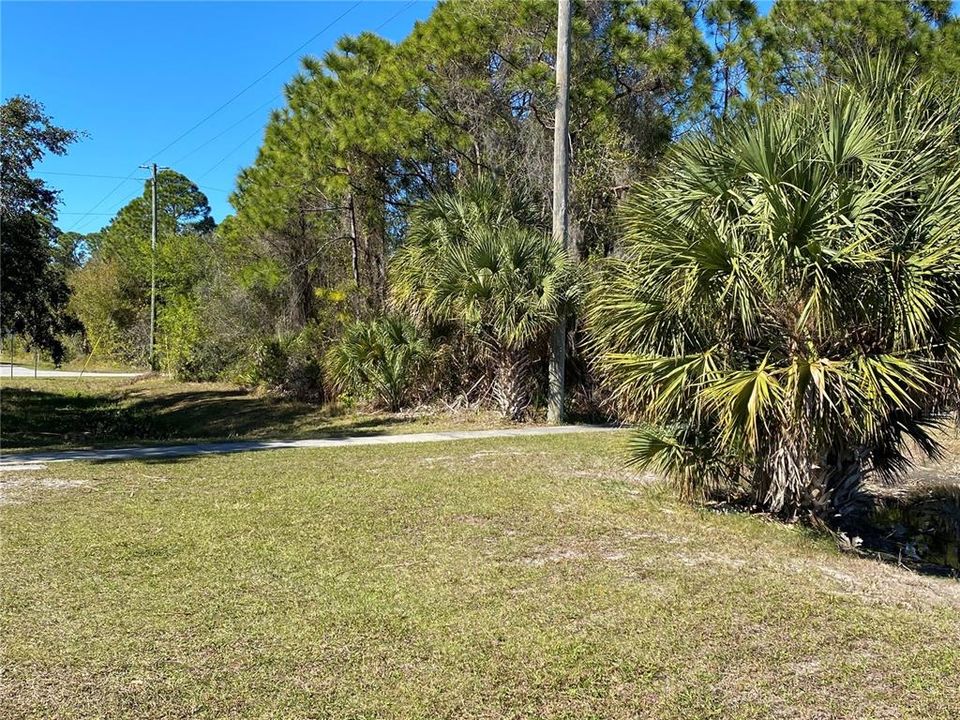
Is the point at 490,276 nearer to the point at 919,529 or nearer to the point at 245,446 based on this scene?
the point at 245,446

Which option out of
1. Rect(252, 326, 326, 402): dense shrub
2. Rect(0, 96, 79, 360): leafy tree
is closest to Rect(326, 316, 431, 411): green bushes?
Rect(252, 326, 326, 402): dense shrub

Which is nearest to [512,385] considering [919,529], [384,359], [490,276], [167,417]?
[490,276]

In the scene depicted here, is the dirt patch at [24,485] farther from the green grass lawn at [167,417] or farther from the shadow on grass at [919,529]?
the shadow on grass at [919,529]

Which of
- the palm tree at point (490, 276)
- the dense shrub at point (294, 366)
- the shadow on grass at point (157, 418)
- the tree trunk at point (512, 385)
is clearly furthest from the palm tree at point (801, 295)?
the dense shrub at point (294, 366)

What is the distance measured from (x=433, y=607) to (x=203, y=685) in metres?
1.50

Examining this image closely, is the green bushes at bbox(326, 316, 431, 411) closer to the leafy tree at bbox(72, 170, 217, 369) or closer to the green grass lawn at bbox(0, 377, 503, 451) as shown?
the green grass lawn at bbox(0, 377, 503, 451)

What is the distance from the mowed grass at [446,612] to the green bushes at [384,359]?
873 cm

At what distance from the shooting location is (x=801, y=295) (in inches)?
254

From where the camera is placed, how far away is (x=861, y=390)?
604 cm

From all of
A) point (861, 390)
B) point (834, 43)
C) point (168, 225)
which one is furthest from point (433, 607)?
point (168, 225)

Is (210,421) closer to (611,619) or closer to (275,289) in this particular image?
(275,289)

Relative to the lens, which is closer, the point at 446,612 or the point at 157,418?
the point at 446,612

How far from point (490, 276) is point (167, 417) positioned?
12.2 meters

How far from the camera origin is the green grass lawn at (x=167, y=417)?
15227 millimetres
